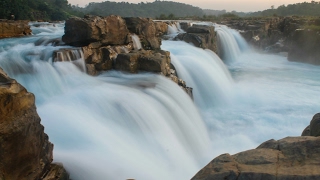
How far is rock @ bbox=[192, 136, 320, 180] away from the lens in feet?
9.25

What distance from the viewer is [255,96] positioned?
37.9 ft

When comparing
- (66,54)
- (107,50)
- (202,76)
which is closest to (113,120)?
(66,54)

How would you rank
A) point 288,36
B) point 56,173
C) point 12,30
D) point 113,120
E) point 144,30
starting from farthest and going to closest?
1. point 288,36
2. point 12,30
3. point 144,30
4. point 113,120
5. point 56,173

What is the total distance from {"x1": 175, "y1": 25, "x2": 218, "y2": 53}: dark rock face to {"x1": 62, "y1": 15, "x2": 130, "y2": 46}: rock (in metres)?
6.40

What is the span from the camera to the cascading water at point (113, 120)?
5.11 metres

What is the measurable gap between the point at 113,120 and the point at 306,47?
16999mm

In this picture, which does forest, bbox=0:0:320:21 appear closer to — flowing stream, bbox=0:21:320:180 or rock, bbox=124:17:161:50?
rock, bbox=124:17:161:50

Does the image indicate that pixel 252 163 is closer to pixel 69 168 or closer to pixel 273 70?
pixel 69 168

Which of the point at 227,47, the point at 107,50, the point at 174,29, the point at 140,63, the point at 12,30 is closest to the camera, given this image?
the point at 140,63

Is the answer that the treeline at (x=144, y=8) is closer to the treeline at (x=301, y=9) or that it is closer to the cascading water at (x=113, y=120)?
the treeline at (x=301, y=9)

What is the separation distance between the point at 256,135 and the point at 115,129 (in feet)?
13.8

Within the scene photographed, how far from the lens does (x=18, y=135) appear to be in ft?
11.0

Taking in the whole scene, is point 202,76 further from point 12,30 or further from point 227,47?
point 227,47

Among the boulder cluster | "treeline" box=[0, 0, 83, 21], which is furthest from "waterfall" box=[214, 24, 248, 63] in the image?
"treeline" box=[0, 0, 83, 21]
